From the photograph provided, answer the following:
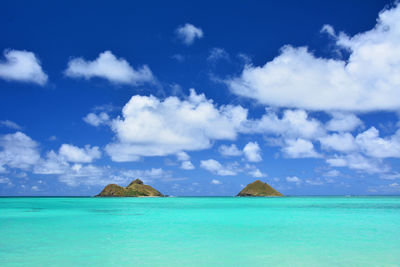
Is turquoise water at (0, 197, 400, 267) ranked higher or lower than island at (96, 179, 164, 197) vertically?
lower

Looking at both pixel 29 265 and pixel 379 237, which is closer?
pixel 29 265

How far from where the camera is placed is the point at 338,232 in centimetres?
2716

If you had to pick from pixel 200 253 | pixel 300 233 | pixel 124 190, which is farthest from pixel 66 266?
pixel 124 190

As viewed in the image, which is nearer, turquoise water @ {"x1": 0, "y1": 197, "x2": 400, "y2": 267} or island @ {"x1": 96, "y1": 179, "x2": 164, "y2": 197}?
turquoise water @ {"x1": 0, "y1": 197, "x2": 400, "y2": 267}

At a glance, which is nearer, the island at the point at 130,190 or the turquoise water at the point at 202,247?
the turquoise water at the point at 202,247

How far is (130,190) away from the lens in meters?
183

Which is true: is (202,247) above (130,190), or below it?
below

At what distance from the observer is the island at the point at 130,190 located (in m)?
179

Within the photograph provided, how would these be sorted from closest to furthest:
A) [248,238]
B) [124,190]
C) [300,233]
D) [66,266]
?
[66,266] < [248,238] < [300,233] < [124,190]

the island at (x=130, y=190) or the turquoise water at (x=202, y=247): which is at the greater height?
the island at (x=130, y=190)

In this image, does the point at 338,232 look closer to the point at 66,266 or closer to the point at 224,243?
the point at 224,243

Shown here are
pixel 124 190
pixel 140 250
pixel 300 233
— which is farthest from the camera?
pixel 124 190

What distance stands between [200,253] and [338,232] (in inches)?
541

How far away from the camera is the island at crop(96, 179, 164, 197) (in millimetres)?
178575
